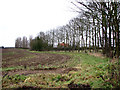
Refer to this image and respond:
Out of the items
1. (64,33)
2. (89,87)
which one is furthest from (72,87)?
(64,33)

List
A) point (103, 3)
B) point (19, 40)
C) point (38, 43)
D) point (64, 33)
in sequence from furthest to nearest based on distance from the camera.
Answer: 1. point (19, 40)
2. point (38, 43)
3. point (64, 33)
4. point (103, 3)

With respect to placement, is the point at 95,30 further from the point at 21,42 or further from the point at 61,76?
the point at 21,42

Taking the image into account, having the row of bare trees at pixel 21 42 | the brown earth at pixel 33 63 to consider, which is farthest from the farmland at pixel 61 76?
the row of bare trees at pixel 21 42

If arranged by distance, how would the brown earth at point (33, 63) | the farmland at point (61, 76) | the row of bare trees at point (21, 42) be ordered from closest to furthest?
the farmland at point (61, 76) → the brown earth at point (33, 63) → the row of bare trees at point (21, 42)

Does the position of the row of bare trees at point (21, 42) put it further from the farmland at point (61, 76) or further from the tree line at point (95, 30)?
the farmland at point (61, 76)

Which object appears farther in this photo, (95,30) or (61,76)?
(95,30)

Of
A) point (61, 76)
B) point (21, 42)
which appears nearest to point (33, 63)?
point (61, 76)

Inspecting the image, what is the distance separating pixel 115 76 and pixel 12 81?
5941mm

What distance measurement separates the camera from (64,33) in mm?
54938

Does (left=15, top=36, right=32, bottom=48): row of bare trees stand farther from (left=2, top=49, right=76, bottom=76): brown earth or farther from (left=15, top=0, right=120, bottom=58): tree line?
(left=2, top=49, right=76, bottom=76): brown earth

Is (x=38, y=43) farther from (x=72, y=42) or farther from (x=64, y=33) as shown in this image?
(x=72, y=42)

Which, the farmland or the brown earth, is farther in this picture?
the brown earth

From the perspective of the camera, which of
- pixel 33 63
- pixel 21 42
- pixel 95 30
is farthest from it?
pixel 21 42

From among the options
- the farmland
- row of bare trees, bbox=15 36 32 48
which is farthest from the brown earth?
row of bare trees, bbox=15 36 32 48
